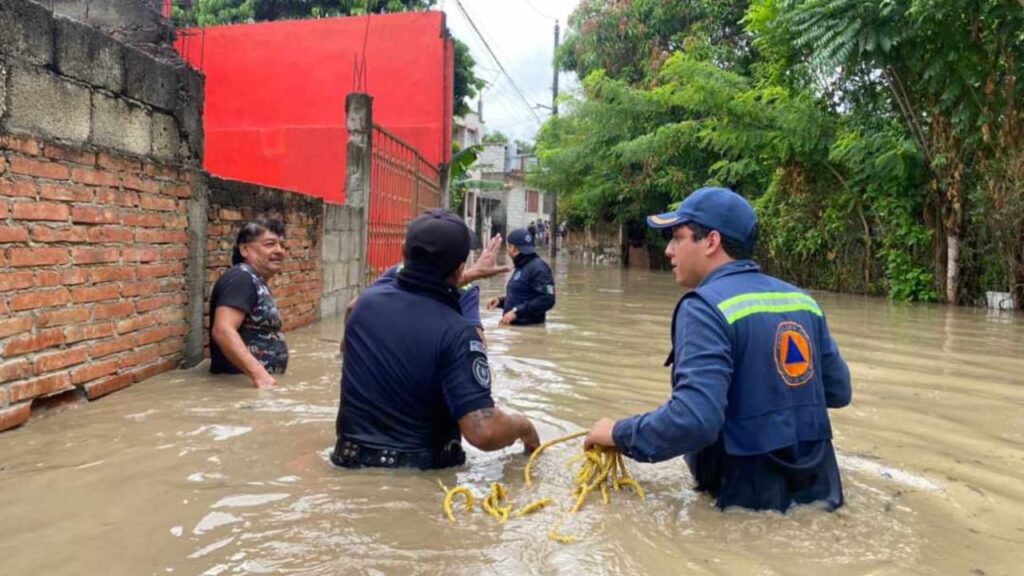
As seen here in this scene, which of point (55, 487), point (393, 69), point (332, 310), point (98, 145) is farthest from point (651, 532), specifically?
point (393, 69)

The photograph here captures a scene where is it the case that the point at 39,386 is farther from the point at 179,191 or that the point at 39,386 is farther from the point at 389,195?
the point at 389,195

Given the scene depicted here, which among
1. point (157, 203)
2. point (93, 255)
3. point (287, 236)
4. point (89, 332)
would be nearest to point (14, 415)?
point (89, 332)

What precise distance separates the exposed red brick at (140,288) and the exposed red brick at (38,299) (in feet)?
1.74

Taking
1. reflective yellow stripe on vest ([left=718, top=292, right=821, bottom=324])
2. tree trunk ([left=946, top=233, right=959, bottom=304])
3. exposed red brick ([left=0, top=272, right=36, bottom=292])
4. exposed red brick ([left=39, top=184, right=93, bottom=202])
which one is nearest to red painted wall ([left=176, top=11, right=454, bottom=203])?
tree trunk ([left=946, top=233, right=959, bottom=304])

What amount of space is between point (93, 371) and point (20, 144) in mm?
1292

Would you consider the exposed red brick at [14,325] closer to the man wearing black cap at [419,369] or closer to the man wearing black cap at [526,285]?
the man wearing black cap at [419,369]

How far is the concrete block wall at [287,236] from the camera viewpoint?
5.88 meters

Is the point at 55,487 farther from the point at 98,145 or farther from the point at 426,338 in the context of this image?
the point at 98,145

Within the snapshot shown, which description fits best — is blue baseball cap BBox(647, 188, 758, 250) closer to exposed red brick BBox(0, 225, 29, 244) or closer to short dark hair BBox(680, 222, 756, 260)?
short dark hair BBox(680, 222, 756, 260)

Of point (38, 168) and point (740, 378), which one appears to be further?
point (38, 168)

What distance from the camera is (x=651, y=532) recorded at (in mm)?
2838

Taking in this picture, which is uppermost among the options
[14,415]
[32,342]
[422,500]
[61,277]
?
[61,277]

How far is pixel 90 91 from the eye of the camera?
4.36 meters

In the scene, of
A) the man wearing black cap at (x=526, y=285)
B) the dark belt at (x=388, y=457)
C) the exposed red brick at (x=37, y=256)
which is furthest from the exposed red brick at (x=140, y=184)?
the man wearing black cap at (x=526, y=285)
